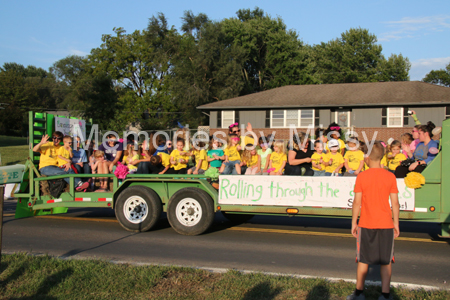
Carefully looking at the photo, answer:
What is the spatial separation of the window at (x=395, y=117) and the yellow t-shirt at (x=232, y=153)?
2315 cm

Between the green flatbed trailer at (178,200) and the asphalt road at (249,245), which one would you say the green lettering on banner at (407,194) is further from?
the asphalt road at (249,245)

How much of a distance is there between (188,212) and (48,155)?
373cm

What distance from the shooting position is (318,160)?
28.7ft

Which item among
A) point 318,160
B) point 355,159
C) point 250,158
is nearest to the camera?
point 355,159

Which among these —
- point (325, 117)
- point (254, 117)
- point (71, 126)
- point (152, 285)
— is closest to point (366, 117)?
point (325, 117)

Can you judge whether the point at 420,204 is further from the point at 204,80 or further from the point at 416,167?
the point at 204,80

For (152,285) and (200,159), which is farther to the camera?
(200,159)

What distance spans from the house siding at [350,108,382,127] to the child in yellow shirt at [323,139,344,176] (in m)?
22.8

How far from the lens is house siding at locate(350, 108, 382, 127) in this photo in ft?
97.7

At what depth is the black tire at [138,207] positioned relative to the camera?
27.1 ft

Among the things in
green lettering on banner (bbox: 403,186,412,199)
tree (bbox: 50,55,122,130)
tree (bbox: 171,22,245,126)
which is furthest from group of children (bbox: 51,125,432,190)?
tree (bbox: 171,22,245,126)

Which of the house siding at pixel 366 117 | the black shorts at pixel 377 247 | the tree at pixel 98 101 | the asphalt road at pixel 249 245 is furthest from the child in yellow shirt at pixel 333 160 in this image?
the tree at pixel 98 101

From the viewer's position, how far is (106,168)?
384 inches

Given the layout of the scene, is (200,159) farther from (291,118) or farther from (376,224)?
Answer: (291,118)
